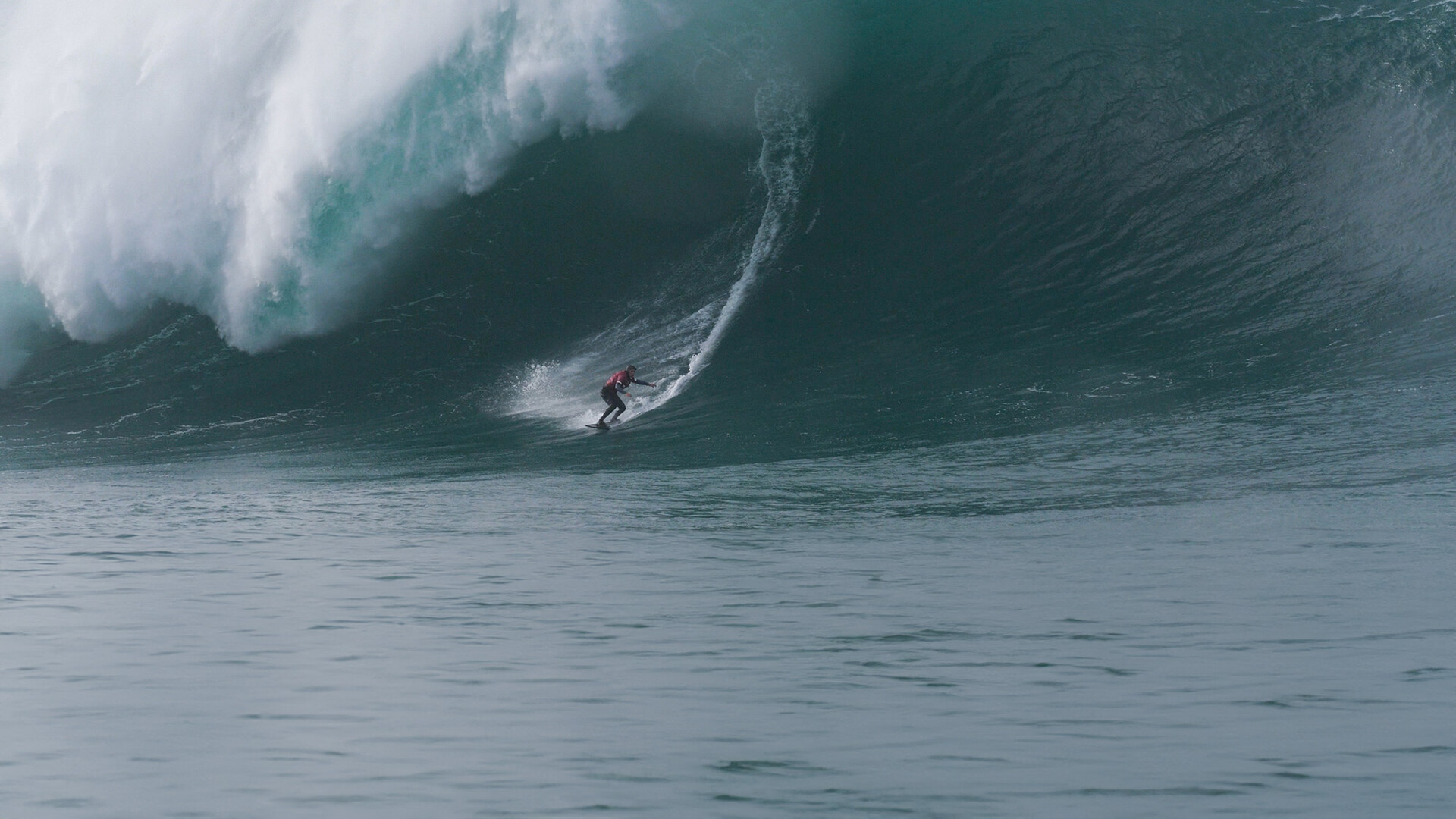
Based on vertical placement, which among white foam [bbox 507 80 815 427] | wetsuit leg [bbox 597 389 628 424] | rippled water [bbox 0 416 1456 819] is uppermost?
white foam [bbox 507 80 815 427]

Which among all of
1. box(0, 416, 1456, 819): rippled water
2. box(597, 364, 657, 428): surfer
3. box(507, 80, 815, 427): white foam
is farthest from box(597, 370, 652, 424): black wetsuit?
box(0, 416, 1456, 819): rippled water

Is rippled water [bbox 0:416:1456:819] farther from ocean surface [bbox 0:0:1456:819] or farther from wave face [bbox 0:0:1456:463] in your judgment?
wave face [bbox 0:0:1456:463]

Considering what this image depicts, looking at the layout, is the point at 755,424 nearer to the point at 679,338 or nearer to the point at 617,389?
the point at 617,389

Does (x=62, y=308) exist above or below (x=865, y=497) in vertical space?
above

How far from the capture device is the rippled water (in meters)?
4.24

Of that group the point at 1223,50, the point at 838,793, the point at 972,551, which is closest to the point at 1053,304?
the point at 1223,50

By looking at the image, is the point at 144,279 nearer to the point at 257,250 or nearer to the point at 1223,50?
the point at 257,250

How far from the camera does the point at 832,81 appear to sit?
2094cm

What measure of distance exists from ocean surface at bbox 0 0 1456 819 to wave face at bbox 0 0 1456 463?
0.26ft

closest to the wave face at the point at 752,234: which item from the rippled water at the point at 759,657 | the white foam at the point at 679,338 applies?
the white foam at the point at 679,338

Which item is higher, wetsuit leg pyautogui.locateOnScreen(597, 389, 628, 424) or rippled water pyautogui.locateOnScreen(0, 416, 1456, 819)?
wetsuit leg pyautogui.locateOnScreen(597, 389, 628, 424)

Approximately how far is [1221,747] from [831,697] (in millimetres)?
1451

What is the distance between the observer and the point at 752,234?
18672mm

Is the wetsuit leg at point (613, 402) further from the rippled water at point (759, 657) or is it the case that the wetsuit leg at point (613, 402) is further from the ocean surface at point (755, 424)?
the rippled water at point (759, 657)
